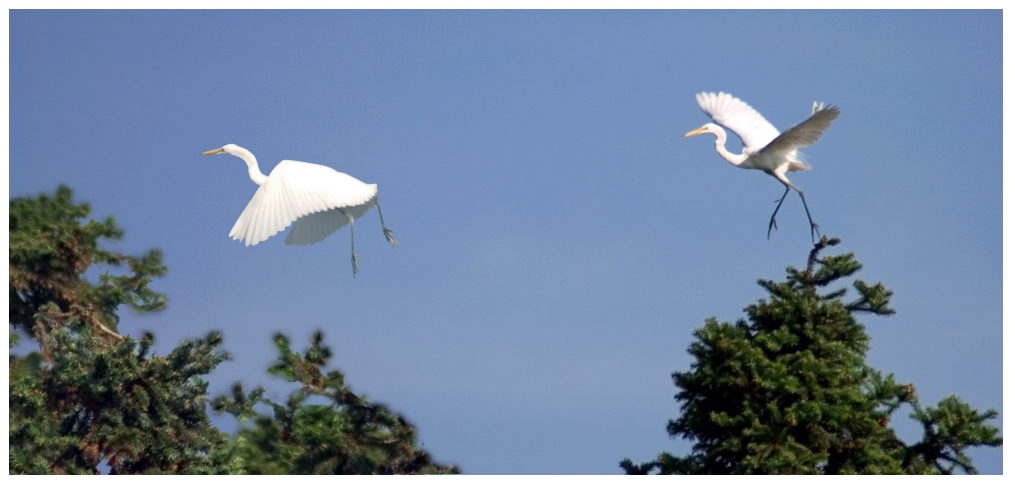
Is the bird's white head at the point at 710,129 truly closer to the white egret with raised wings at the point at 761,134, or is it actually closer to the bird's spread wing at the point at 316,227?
the white egret with raised wings at the point at 761,134

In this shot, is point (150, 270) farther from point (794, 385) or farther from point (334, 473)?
point (794, 385)

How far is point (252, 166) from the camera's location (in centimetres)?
1603

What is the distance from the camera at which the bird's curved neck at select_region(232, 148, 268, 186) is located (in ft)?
51.8

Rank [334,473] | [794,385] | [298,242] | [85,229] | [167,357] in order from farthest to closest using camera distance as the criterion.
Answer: [298,242] → [85,229] → [167,357] → [334,473] → [794,385]

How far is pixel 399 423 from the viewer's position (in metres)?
12.1

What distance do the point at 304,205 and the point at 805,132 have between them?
416cm

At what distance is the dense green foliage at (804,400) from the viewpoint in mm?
10883

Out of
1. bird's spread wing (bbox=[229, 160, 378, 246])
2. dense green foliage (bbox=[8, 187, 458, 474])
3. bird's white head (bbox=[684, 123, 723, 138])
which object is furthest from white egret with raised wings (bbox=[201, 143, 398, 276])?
bird's white head (bbox=[684, 123, 723, 138])

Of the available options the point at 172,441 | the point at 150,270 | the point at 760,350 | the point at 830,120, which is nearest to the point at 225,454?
the point at 172,441

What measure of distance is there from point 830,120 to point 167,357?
539 centimetres

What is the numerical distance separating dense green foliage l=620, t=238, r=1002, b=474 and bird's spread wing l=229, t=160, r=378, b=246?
3.91 metres

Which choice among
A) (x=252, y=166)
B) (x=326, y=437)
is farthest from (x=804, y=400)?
(x=252, y=166)

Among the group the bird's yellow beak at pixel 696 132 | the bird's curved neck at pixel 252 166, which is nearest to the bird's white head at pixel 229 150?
the bird's curved neck at pixel 252 166

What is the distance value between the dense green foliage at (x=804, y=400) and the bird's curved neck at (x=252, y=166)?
18.0ft
